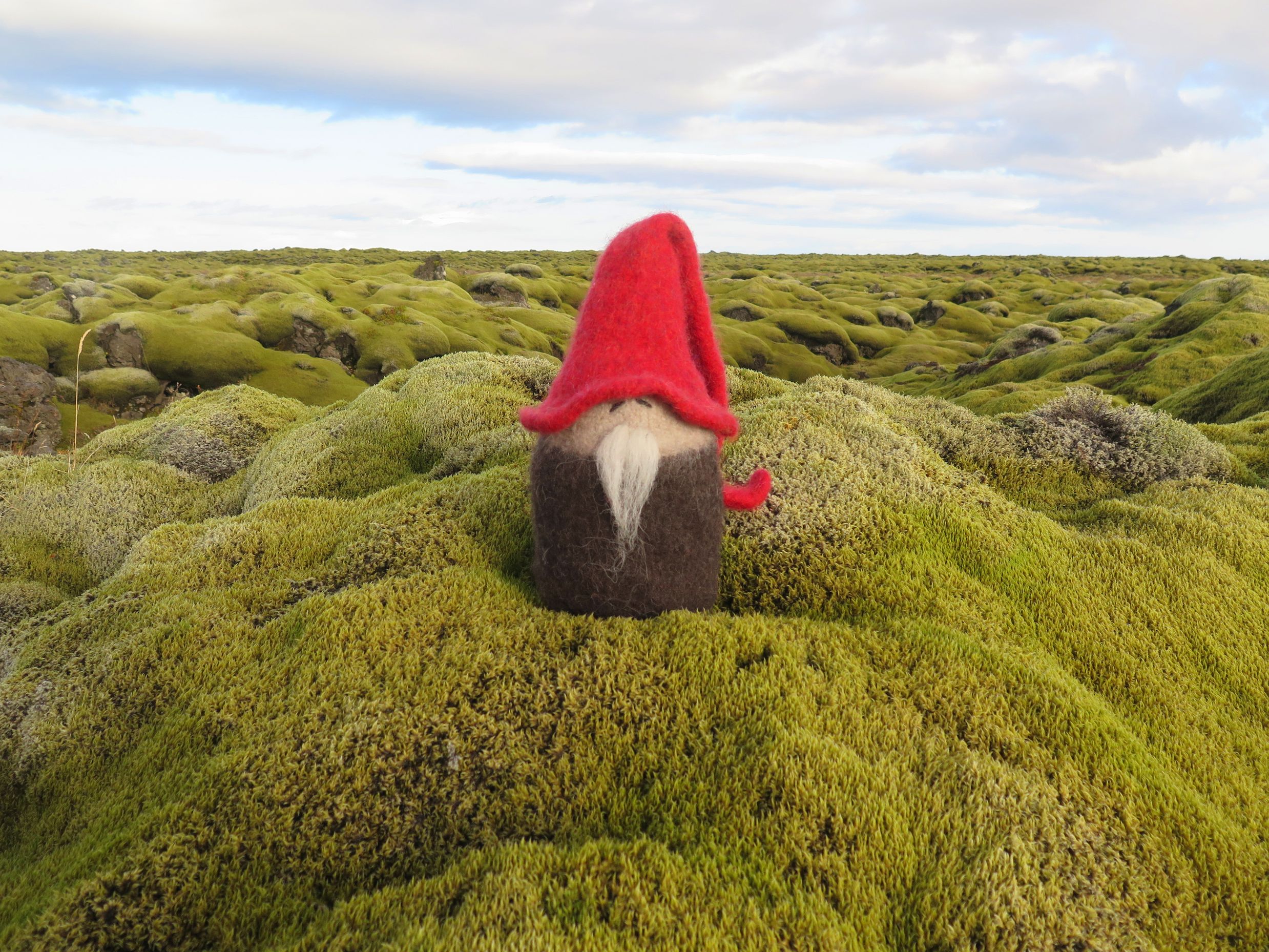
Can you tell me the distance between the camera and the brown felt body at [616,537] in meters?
5.08

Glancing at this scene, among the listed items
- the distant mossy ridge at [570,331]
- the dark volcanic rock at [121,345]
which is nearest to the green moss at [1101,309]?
the distant mossy ridge at [570,331]

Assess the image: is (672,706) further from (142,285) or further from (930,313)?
(930,313)

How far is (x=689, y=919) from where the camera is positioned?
3.08 metres

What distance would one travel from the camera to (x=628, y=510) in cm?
496

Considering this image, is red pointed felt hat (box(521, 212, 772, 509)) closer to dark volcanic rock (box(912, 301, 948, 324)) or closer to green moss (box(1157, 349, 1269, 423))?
green moss (box(1157, 349, 1269, 423))

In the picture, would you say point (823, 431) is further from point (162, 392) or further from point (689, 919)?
point (162, 392)

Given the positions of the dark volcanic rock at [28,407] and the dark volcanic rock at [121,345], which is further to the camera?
the dark volcanic rock at [121,345]

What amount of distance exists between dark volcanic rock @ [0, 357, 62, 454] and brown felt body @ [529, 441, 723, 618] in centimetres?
1893

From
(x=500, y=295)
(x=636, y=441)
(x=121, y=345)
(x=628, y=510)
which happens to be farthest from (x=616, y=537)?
(x=500, y=295)

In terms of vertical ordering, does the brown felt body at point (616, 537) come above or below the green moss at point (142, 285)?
below

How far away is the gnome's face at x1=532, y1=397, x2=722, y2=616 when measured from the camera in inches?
193

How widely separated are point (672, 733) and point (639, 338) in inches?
105

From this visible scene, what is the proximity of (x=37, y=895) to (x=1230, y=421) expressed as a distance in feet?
67.0

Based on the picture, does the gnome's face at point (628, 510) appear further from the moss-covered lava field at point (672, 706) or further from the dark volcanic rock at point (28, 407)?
the dark volcanic rock at point (28, 407)
